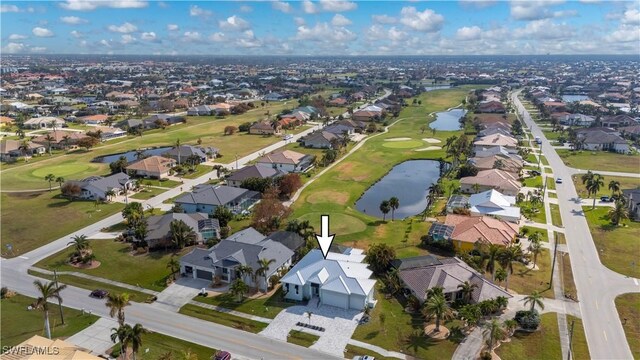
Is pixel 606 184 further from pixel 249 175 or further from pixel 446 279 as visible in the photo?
pixel 249 175

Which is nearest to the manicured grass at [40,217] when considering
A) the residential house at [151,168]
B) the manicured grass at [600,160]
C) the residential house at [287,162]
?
the residential house at [151,168]

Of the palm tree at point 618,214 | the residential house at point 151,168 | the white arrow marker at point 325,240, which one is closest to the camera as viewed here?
the white arrow marker at point 325,240

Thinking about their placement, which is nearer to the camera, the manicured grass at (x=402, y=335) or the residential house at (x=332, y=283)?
the manicured grass at (x=402, y=335)

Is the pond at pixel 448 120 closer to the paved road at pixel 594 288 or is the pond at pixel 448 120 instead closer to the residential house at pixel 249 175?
the paved road at pixel 594 288

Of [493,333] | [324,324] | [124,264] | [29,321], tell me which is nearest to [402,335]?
[324,324]

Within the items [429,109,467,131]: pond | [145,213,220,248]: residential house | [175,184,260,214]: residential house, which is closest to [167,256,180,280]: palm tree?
[145,213,220,248]: residential house

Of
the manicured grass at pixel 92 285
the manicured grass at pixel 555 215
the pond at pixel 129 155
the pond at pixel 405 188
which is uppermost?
the pond at pixel 129 155

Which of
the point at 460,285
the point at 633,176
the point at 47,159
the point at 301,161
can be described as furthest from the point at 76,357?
the point at 633,176

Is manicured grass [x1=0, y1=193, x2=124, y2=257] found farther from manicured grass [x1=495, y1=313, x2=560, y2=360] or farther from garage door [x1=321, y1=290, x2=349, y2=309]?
manicured grass [x1=495, y1=313, x2=560, y2=360]
